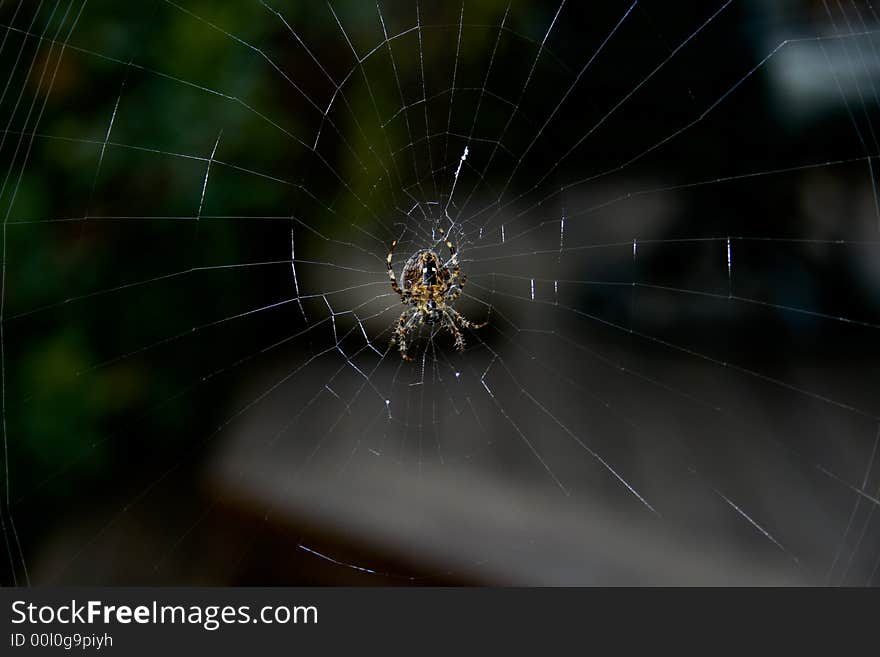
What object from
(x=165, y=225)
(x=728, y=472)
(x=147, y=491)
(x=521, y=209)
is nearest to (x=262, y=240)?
(x=165, y=225)

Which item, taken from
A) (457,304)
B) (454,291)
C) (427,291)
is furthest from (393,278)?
(457,304)

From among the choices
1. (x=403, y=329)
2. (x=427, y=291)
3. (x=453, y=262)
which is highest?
(x=453, y=262)

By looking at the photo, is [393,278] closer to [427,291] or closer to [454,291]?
[427,291]

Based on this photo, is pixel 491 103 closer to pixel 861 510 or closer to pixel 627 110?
pixel 627 110

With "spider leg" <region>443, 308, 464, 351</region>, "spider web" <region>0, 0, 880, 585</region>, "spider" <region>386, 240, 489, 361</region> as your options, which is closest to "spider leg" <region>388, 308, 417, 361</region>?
"spider" <region>386, 240, 489, 361</region>

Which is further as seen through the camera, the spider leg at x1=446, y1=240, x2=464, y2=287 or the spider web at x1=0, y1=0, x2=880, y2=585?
the spider leg at x1=446, y1=240, x2=464, y2=287

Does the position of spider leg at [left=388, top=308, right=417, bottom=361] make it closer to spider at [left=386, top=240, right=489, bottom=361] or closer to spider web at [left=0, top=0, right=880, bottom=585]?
spider at [left=386, top=240, right=489, bottom=361]
